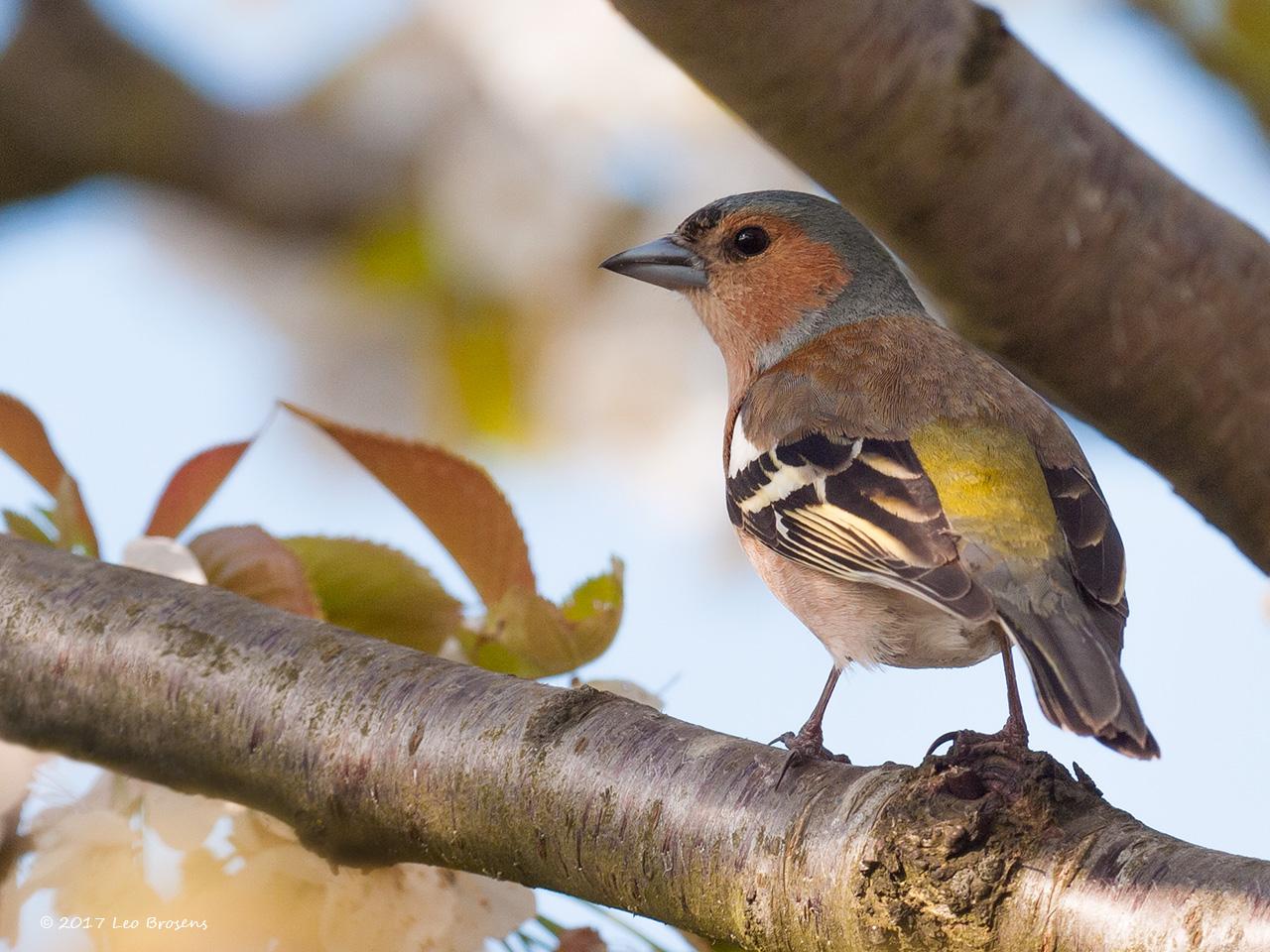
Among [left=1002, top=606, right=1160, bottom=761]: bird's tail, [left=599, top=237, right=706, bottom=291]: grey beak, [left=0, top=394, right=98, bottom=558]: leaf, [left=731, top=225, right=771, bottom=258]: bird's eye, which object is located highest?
[left=731, top=225, right=771, bottom=258]: bird's eye

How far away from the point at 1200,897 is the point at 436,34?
574cm

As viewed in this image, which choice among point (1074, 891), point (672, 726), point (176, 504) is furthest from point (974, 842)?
point (176, 504)

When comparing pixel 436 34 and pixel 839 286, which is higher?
pixel 436 34

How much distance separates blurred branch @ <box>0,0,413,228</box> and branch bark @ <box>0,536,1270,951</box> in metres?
3.70

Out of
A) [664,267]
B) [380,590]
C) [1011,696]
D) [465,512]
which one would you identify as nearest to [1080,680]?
[1011,696]

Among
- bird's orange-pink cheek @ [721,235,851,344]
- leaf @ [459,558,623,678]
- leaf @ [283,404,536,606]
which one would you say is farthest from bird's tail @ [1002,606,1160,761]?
bird's orange-pink cheek @ [721,235,851,344]

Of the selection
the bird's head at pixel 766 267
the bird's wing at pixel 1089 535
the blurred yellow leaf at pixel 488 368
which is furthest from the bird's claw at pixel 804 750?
the blurred yellow leaf at pixel 488 368

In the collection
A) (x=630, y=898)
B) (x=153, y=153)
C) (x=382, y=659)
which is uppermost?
(x=153, y=153)

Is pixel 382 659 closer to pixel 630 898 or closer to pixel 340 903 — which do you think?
pixel 340 903

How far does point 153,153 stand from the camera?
6.39 metres

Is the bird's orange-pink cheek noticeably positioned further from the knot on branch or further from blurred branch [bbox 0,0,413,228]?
the knot on branch

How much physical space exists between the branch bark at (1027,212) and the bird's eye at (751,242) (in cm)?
175

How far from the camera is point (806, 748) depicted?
2994mm

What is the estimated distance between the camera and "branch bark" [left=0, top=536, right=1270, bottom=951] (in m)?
2.13
